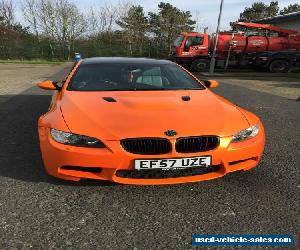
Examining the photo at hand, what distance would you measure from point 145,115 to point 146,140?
0.37 meters

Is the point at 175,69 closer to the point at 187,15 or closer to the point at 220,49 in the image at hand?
the point at 220,49

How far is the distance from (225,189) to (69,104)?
5.97ft

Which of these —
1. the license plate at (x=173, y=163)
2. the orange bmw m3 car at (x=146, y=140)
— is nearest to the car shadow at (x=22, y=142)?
the orange bmw m3 car at (x=146, y=140)

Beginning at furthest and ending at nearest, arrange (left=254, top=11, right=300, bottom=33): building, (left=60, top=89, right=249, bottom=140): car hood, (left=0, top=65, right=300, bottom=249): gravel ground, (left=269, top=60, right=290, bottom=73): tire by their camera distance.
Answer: (left=254, top=11, right=300, bottom=33): building < (left=269, top=60, right=290, bottom=73): tire < (left=60, top=89, right=249, bottom=140): car hood < (left=0, top=65, right=300, bottom=249): gravel ground

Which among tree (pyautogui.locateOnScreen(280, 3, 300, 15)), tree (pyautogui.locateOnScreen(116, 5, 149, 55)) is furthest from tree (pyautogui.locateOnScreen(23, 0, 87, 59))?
tree (pyautogui.locateOnScreen(280, 3, 300, 15))

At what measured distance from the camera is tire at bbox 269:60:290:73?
2050 centimetres

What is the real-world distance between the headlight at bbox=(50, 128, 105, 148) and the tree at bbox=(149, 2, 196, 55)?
34.9 m

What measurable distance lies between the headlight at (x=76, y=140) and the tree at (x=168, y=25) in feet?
114

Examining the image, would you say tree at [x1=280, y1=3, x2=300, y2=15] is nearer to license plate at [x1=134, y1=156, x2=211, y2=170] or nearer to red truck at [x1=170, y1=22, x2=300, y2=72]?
red truck at [x1=170, y1=22, x2=300, y2=72]

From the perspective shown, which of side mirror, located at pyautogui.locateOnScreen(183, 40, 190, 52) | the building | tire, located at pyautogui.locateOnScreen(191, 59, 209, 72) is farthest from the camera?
the building

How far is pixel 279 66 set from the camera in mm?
20688

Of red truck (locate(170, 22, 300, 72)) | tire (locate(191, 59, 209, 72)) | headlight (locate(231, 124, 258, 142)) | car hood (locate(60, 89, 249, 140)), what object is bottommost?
tire (locate(191, 59, 209, 72))

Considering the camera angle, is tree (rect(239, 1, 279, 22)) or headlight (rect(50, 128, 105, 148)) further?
tree (rect(239, 1, 279, 22))

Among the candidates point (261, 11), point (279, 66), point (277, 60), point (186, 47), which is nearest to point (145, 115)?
point (186, 47)
